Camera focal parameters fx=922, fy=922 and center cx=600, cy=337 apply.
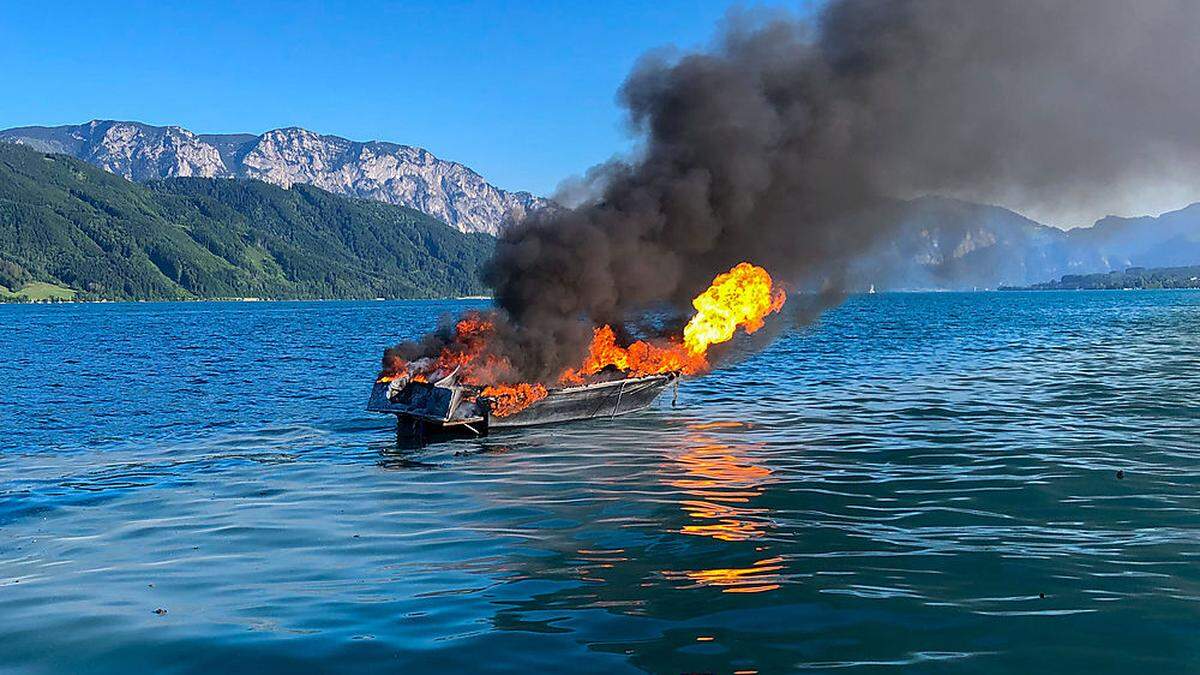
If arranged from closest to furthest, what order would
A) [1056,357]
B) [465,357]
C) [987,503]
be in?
[987,503]
[465,357]
[1056,357]

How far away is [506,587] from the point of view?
1628 centimetres

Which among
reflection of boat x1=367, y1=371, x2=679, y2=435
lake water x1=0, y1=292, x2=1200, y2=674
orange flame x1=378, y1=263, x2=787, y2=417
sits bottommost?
lake water x1=0, y1=292, x2=1200, y2=674

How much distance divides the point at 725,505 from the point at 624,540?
13.2 feet

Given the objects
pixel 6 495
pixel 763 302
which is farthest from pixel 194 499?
pixel 763 302

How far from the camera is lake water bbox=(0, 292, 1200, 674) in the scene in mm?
13414

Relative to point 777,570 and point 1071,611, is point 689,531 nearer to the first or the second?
point 777,570

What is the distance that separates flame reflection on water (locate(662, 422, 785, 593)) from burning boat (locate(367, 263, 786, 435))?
611cm

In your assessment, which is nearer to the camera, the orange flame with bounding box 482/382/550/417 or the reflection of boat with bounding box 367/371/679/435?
the reflection of boat with bounding box 367/371/679/435

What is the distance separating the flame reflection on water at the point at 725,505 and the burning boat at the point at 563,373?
611cm

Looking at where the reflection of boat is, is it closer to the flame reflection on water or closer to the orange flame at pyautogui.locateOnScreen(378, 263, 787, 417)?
the orange flame at pyautogui.locateOnScreen(378, 263, 787, 417)

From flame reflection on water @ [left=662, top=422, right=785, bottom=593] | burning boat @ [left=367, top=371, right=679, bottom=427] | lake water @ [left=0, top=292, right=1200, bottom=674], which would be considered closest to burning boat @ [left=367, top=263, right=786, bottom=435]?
burning boat @ [left=367, top=371, right=679, bottom=427]

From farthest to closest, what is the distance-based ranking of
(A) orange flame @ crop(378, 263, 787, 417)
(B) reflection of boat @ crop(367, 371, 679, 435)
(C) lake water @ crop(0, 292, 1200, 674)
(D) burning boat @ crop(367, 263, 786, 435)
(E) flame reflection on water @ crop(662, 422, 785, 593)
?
(A) orange flame @ crop(378, 263, 787, 417), (D) burning boat @ crop(367, 263, 786, 435), (B) reflection of boat @ crop(367, 371, 679, 435), (E) flame reflection on water @ crop(662, 422, 785, 593), (C) lake water @ crop(0, 292, 1200, 674)

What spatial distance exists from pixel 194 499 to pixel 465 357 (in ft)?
46.0

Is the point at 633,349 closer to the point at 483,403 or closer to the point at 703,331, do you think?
the point at 703,331
